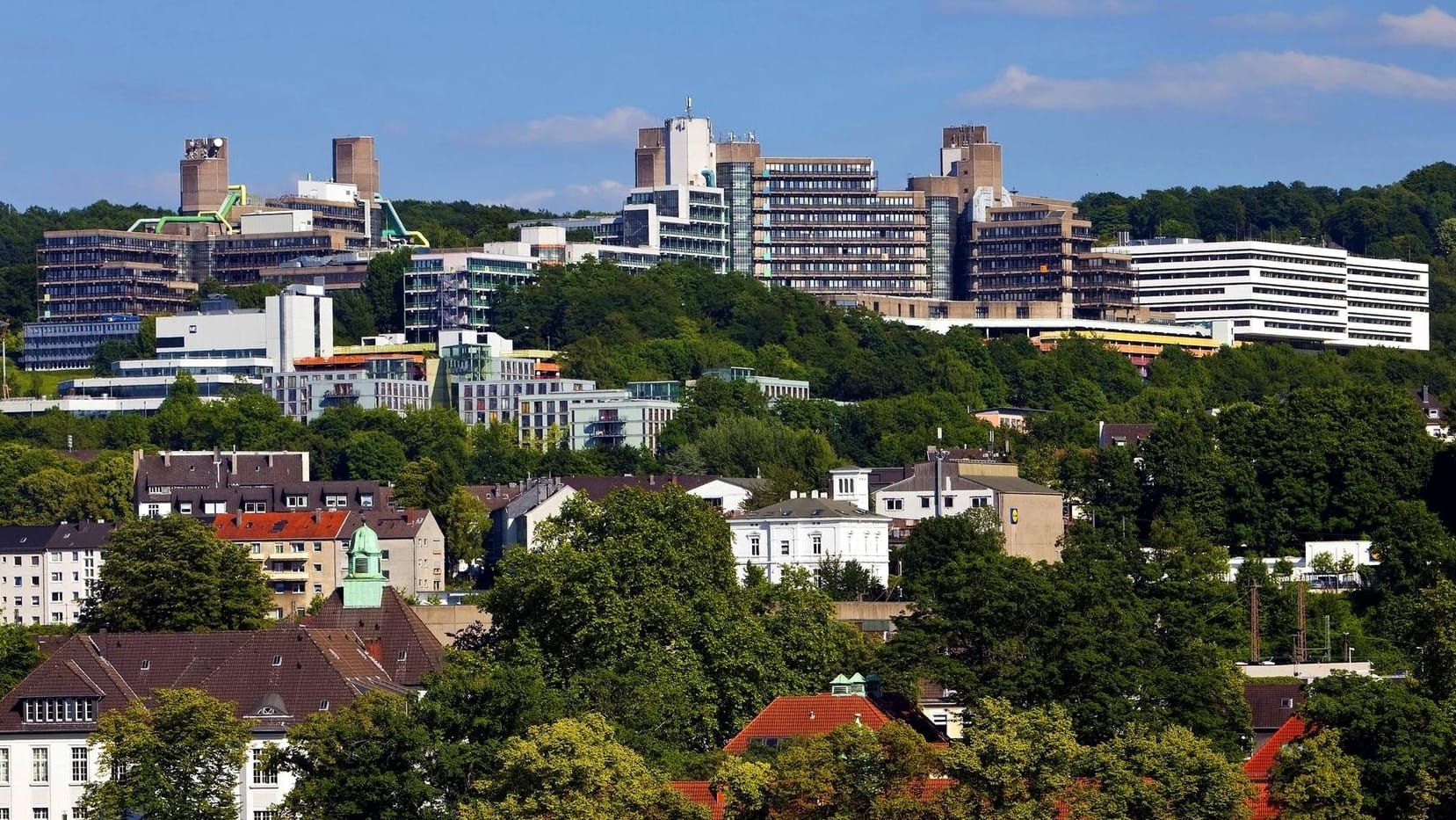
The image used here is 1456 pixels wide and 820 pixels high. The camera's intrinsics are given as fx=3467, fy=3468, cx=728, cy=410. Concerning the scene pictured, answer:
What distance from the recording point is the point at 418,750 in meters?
87.4

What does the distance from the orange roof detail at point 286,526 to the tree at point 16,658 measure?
200 feet

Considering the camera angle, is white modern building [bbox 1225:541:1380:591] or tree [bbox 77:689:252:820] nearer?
tree [bbox 77:689:252:820]

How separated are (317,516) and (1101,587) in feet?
251

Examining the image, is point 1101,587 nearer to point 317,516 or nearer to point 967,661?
point 967,661

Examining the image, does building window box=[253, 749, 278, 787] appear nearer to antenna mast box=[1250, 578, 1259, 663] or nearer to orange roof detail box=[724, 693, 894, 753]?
orange roof detail box=[724, 693, 894, 753]

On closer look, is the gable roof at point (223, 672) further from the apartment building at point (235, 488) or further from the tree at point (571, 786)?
the apartment building at point (235, 488)

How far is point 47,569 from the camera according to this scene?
176 m

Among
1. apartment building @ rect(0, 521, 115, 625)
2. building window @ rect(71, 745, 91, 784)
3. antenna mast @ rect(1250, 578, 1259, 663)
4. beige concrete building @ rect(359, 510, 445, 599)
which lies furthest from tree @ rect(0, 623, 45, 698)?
apartment building @ rect(0, 521, 115, 625)

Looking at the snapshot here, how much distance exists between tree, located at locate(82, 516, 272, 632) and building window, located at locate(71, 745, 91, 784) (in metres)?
22.2

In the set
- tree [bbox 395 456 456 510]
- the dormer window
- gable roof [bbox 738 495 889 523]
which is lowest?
the dormer window

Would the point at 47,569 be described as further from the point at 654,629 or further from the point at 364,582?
the point at 654,629

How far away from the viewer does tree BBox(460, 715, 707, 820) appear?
83.8 metres

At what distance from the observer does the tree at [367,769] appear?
86625 millimetres

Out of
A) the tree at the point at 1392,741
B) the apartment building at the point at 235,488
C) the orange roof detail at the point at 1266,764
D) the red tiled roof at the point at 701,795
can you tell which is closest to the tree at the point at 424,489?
the apartment building at the point at 235,488
